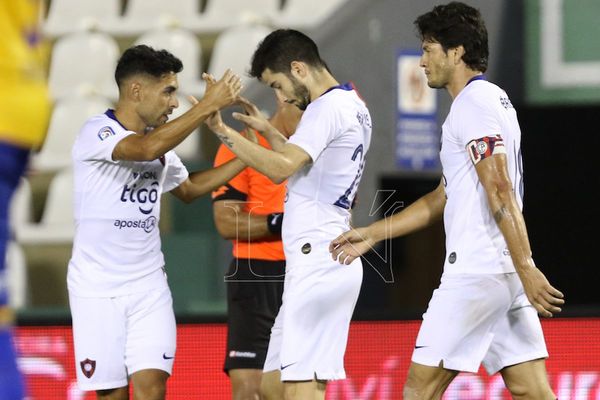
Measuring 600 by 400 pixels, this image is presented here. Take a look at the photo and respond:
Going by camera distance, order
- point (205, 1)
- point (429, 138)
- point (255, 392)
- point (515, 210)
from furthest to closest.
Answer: point (205, 1) → point (429, 138) → point (255, 392) → point (515, 210)

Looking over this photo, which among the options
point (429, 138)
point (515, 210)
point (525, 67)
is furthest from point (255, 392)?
point (525, 67)

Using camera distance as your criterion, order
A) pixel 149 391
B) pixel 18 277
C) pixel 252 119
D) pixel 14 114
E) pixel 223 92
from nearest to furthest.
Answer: pixel 14 114 → pixel 223 92 → pixel 252 119 → pixel 149 391 → pixel 18 277

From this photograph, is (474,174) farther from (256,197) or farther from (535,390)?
(256,197)

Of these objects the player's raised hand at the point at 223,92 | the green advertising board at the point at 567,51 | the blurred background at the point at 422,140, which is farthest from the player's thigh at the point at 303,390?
the green advertising board at the point at 567,51

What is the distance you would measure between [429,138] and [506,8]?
1.17 m

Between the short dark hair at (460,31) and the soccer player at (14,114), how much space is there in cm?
242

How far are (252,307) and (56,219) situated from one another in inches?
149

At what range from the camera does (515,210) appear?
4.74 m

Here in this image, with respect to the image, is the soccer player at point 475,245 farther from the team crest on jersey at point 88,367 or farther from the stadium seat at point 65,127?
the stadium seat at point 65,127

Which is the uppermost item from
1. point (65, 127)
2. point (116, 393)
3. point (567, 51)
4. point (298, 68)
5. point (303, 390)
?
point (567, 51)

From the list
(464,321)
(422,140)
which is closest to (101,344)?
(464,321)

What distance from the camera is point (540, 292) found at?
4.61 meters

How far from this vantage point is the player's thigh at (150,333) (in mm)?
5449

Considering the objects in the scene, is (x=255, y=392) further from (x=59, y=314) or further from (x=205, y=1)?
(x=205, y=1)
